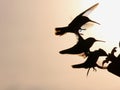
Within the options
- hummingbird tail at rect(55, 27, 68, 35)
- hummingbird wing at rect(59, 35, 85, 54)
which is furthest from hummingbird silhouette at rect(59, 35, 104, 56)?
hummingbird tail at rect(55, 27, 68, 35)

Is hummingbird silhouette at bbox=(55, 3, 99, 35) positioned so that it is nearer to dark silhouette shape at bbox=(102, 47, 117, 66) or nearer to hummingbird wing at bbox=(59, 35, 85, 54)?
hummingbird wing at bbox=(59, 35, 85, 54)

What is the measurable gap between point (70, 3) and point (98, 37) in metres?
0.33

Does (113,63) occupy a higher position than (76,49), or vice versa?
(76,49)

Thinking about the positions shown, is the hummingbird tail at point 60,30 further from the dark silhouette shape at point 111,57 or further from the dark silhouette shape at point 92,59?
the dark silhouette shape at point 111,57

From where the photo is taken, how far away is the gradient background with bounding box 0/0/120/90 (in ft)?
5.65

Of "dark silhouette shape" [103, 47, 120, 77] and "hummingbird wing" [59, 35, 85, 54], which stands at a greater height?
"hummingbird wing" [59, 35, 85, 54]

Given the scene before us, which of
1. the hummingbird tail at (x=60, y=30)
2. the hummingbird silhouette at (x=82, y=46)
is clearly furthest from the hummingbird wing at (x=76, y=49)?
the hummingbird tail at (x=60, y=30)

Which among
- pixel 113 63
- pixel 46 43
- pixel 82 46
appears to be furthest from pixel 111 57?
pixel 46 43

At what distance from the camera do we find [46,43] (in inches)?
68.6

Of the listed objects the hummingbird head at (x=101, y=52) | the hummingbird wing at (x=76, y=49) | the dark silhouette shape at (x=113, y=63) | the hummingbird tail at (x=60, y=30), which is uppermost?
the hummingbird tail at (x=60, y=30)

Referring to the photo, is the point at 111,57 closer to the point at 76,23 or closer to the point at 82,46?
the point at 82,46

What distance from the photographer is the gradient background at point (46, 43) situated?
5.65ft

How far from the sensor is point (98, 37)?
5.71 feet

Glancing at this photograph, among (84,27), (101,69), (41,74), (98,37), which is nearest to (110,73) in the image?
(101,69)
